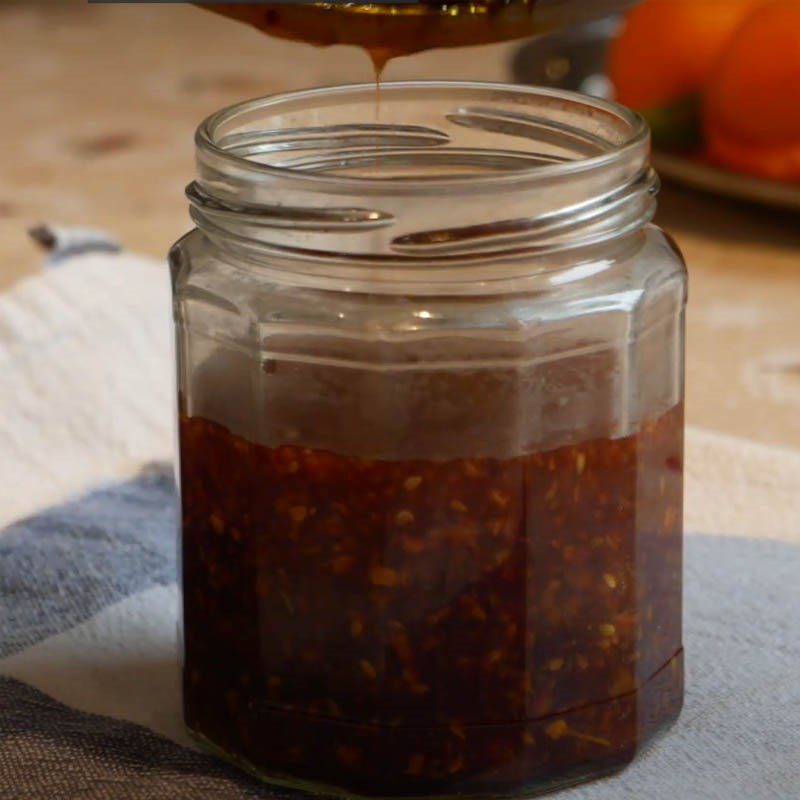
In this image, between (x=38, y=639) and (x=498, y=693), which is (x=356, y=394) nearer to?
(x=498, y=693)

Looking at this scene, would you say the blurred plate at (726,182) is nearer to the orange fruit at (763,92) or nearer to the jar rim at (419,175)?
the orange fruit at (763,92)

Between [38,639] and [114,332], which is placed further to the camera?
[114,332]

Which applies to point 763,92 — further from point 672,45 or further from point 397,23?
point 397,23

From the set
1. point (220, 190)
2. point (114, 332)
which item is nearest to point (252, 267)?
point (220, 190)

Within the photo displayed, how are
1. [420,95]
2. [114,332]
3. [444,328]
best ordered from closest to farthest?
1. [444,328]
2. [420,95]
3. [114,332]

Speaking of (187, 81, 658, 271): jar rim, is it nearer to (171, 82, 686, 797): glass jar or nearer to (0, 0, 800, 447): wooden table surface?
(171, 82, 686, 797): glass jar

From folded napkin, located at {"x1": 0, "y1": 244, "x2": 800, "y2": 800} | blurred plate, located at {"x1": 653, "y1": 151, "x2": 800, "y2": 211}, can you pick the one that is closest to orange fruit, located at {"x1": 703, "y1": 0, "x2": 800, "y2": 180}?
blurred plate, located at {"x1": 653, "y1": 151, "x2": 800, "y2": 211}

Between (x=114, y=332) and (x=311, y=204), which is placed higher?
(x=311, y=204)
